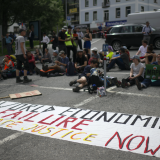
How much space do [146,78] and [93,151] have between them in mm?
4680

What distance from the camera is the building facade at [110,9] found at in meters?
42.4

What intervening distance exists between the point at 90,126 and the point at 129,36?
535 inches

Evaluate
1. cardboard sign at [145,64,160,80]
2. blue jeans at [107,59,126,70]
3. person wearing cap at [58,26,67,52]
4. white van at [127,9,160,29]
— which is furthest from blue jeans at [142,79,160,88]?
white van at [127,9,160,29]

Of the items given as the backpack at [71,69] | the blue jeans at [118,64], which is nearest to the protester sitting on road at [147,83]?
the blue jeans at [118,64]

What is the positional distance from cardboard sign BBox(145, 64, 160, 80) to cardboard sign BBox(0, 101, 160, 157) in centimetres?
292

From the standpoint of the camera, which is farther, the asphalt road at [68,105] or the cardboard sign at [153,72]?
the cardboard sign at [153,72]

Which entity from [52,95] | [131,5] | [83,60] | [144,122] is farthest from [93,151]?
[131,5]

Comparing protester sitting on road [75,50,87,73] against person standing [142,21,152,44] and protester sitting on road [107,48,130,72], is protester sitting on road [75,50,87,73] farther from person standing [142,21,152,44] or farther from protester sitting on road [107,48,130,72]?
person standing [142,21,152,44]

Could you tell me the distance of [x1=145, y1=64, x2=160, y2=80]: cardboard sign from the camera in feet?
23.7

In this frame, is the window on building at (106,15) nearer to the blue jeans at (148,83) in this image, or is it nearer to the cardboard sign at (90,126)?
the blue jeans at (148,83)

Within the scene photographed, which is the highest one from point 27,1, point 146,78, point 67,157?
point 27,1

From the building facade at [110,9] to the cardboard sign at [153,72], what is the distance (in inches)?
1451

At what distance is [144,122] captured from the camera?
4.38 metres

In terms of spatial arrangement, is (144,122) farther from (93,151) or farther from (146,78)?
(146,78)
